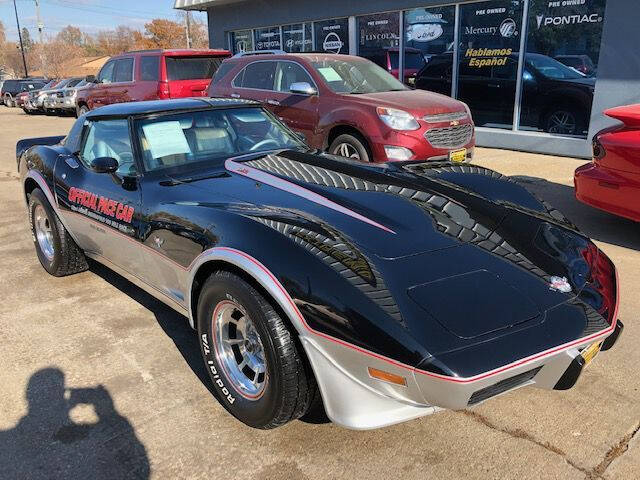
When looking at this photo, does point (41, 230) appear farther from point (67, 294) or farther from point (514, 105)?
point (514, 105)

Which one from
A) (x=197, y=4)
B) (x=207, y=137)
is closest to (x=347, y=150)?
(x=207, y=137)

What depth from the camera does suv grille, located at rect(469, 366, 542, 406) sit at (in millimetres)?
2059

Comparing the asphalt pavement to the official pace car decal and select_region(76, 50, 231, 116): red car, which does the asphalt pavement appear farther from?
select_region(76, 50, 231, 116): red car

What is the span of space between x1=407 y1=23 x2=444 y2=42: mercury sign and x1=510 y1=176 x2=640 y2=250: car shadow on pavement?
5.16 m

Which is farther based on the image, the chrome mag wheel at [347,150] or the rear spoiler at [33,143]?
the chrome mag wheel at [347,150]

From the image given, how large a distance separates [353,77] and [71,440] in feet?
20.5

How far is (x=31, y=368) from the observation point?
3.26 m

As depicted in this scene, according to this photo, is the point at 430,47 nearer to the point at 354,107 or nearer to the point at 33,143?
the point at 354,107

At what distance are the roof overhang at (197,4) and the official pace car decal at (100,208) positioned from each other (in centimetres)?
1319

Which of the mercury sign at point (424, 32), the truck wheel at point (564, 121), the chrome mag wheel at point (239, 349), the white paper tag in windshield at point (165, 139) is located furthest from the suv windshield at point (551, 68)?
the chrome mag wheel at point (239, 349)

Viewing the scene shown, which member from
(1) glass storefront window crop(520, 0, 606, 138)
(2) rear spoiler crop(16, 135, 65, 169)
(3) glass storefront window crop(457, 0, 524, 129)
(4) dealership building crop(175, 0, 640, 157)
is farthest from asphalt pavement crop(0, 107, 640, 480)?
(3) glass storefront window crop(457, 0, 524, 129)

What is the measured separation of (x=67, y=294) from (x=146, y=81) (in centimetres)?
764

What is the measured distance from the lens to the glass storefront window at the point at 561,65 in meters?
9.11

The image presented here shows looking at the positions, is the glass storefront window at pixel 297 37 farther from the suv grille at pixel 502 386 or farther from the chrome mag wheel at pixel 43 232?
the suv grille at pixel 502 386
